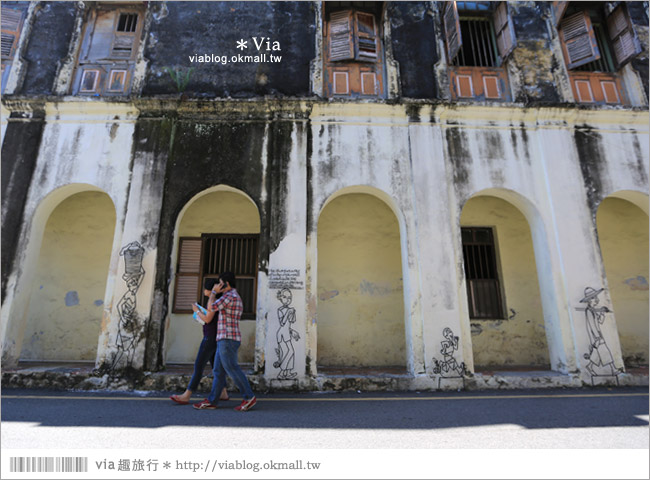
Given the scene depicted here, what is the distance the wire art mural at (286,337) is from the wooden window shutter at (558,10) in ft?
28.0

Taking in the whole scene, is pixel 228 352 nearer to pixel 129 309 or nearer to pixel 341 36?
pixel 129 309

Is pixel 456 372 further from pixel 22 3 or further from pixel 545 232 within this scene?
pixel 22 3

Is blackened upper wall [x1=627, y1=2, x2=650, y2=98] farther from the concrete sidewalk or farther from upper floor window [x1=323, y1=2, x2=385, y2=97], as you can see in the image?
the concrete sidewalk

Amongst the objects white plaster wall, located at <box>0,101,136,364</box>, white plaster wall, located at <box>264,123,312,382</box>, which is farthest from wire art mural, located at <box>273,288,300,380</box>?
white plaster wall, located at <box>0,101,136,364</box>

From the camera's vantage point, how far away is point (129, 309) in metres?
6.47

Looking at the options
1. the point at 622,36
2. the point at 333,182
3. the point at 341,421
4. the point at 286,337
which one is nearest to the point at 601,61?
the point at 622,36

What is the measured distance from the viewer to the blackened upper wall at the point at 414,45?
7.85 meters

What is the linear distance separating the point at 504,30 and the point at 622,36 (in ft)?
8.75

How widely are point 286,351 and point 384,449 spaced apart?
3.06 m

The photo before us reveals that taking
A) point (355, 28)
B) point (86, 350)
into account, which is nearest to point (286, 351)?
point (86, 350)

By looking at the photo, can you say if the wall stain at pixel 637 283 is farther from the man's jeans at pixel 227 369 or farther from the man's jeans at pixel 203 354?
the man's jeans at pixel 203 354

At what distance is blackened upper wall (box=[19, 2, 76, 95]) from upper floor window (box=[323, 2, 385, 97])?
5839 millimetres

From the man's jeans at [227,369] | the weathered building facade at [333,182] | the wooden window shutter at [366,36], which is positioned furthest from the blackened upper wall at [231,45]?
the man's jeans at [227,369]

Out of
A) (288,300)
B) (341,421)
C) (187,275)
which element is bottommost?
(341,421)
